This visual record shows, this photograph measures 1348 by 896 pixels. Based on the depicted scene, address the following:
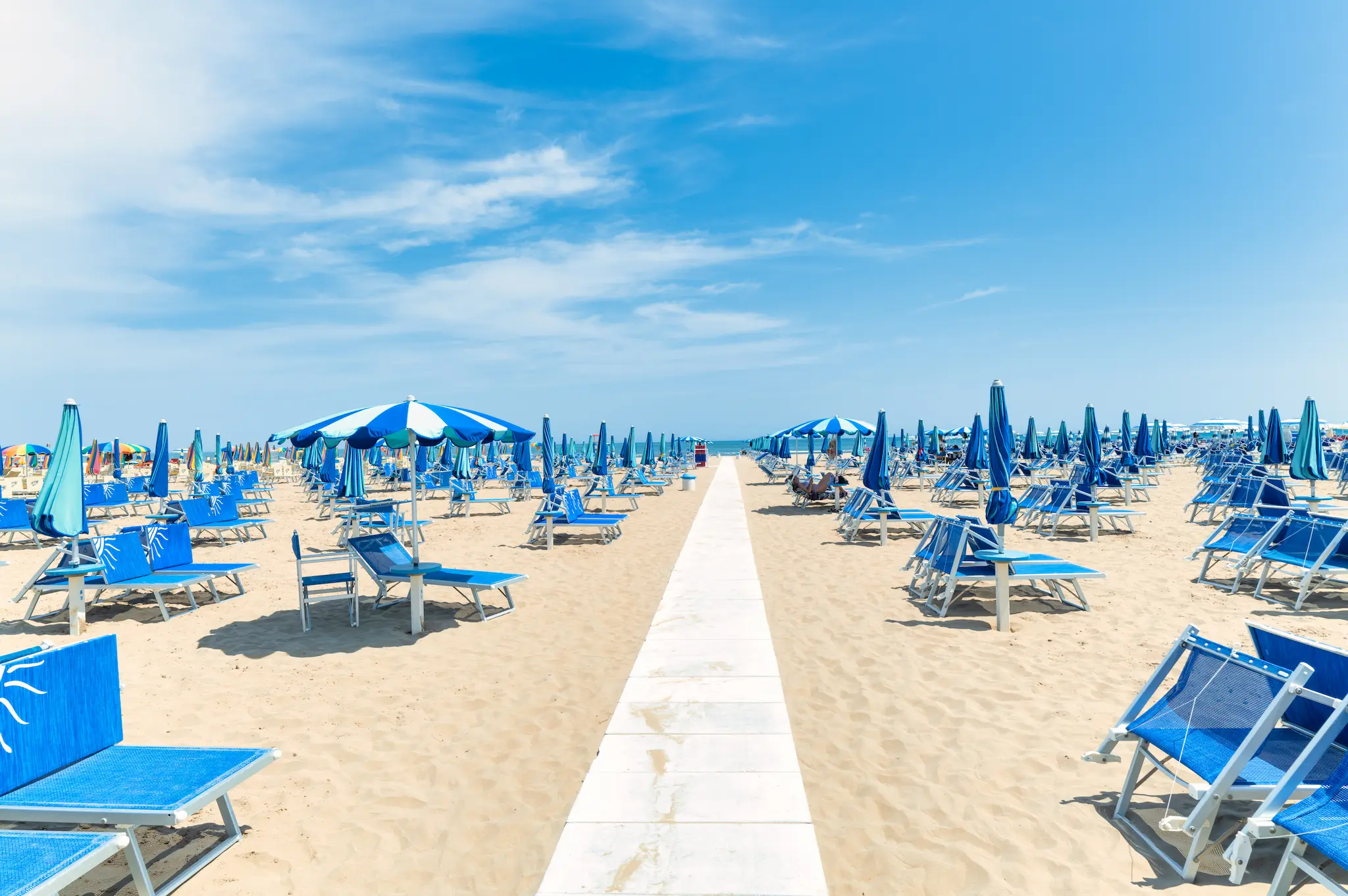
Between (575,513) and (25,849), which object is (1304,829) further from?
(575,513)

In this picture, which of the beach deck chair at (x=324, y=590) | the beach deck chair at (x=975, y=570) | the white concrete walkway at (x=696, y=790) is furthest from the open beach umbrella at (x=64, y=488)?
the beach deck chair at (x=975, y=570)

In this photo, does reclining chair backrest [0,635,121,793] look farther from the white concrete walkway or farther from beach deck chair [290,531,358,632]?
beach deck chair [290,531,358,632]

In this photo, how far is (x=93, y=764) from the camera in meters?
2.99

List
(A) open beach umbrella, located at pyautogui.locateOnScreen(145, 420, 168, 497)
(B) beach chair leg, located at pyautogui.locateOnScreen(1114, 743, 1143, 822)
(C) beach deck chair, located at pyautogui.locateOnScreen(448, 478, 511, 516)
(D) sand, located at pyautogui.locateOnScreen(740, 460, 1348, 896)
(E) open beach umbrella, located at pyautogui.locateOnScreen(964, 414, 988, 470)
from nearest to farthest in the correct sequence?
1. (D) sand, located at pyautogui.locateOnScreen(740, 460, 1348, 896)
2. (B) beach chair leg, located at pyautogui.locateOnScreen(1114, 743, 1143, 822)
3. (E) open beach umbrella, located at pyautogui.locateOnScreen(964, 414, 988, 470)
4. (A) open beach umbrella, located at pyautogui.locateOnScreen(145, 420, 168, 497)
5. (C) beach deck chair, located at pyautogui.locateOnScreen(448, 478, 511, 516)

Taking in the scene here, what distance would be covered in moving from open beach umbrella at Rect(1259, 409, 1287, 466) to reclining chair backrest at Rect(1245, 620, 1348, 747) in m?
18.0

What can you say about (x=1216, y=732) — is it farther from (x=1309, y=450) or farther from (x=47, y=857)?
(x=1309, y=450)

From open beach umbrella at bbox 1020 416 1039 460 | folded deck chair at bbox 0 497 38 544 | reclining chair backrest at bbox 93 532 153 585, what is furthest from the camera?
open beach umbrella at bbox 1020 416 1039 460

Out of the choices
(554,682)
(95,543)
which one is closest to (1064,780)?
(554,682)

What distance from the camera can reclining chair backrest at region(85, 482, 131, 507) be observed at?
48.7ft

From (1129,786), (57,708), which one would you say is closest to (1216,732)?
(1129,786)

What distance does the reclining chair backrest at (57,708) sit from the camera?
108 inches

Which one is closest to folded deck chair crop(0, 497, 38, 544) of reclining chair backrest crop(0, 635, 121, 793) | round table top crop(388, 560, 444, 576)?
round table top crop(388, 560, 444, 576)

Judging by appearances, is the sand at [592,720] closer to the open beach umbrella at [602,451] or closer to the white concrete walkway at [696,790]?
the white concrete walkway at [696,790]

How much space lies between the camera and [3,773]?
271cm
